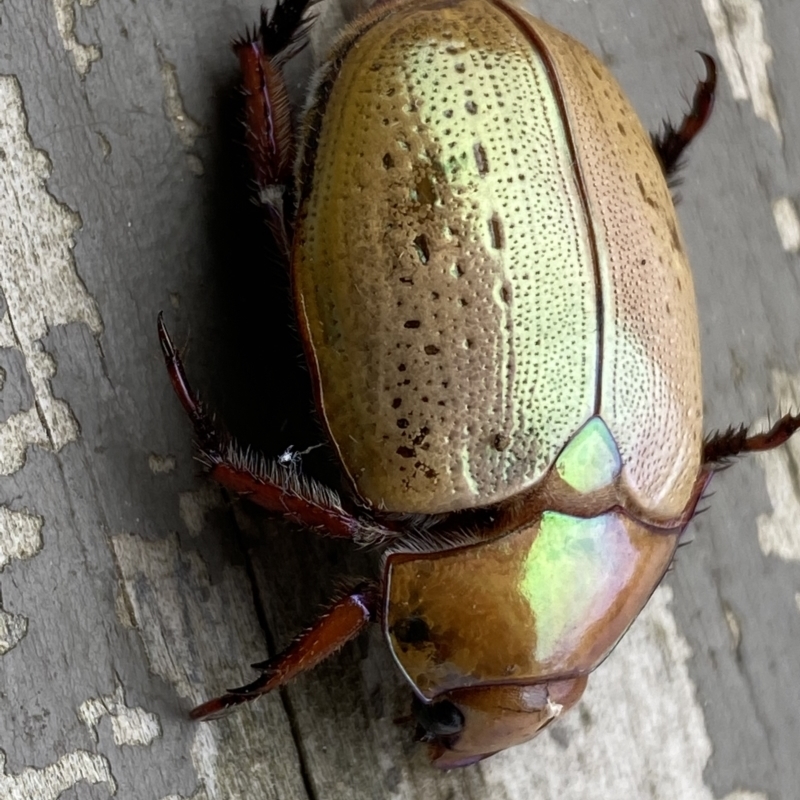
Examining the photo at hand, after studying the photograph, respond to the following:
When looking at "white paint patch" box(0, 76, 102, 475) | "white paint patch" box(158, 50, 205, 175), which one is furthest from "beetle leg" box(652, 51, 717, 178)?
"white paint patch" box(0, 76, 102, 475)

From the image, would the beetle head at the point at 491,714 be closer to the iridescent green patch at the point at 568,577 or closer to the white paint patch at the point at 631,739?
the iridescent green patch at the point at 568,577

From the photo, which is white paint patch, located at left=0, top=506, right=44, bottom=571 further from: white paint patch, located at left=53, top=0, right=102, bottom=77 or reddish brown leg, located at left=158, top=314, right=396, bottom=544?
white paint patch, located at left=53, top=0, right=102, bottom=77

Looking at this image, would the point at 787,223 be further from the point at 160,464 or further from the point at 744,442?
the point at 160,464

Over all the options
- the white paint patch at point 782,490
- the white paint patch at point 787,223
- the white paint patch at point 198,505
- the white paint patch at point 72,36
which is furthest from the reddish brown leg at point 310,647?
the white paint patch at point 787,223

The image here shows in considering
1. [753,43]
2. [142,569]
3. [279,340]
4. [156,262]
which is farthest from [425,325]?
[753,43]

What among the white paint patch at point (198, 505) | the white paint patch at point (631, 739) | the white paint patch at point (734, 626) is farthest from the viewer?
the white paint patch at point (734, 626)
